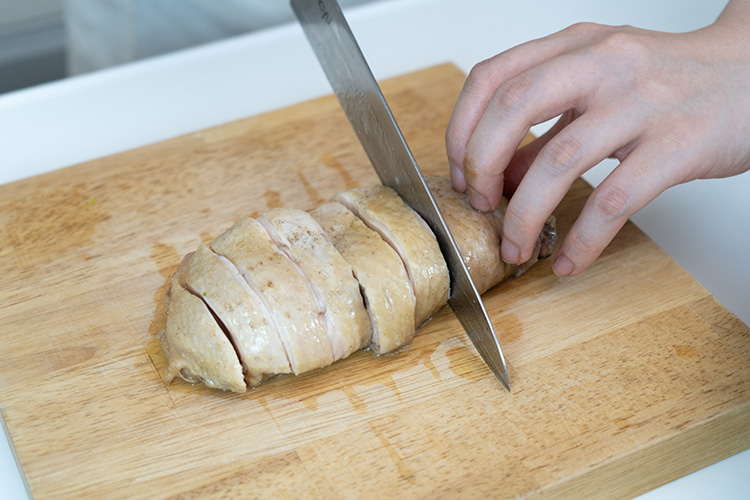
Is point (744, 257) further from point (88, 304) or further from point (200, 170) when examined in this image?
point (88, 304)

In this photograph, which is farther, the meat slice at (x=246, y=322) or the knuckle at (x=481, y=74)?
the knuckle at (x=481, y=74)

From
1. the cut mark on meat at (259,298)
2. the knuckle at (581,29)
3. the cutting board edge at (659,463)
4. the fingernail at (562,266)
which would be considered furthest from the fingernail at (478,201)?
the cutting board edge at (659,463)

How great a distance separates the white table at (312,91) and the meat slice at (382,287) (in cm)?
135

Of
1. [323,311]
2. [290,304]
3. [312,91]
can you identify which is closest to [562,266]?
[323,311]

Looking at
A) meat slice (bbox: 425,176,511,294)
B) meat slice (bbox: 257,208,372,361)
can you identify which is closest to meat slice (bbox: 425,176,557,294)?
meat slice (bbox: 425,176,511,294)

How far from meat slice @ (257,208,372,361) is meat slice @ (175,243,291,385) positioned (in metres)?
0.18

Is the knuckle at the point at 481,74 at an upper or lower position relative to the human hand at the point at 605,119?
upper

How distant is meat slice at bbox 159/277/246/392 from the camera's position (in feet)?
7.57

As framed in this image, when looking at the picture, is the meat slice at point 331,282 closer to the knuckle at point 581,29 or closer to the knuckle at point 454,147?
the knuckle at point 454,147

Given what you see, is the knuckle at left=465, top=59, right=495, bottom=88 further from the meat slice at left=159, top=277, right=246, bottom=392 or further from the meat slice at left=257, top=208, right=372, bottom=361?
the meat slice at left=159, top=277, right=246, bottom=392

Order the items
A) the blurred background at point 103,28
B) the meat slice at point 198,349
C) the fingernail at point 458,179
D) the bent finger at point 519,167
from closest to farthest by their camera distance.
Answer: the meat slice at point 198,349 < the fingernail at point 458,179 < the bent finger at point 519,167 < the blurred background at point 103,28

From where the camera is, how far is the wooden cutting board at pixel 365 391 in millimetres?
2191

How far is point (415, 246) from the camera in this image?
2.54 m

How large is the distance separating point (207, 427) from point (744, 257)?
2258 mm
